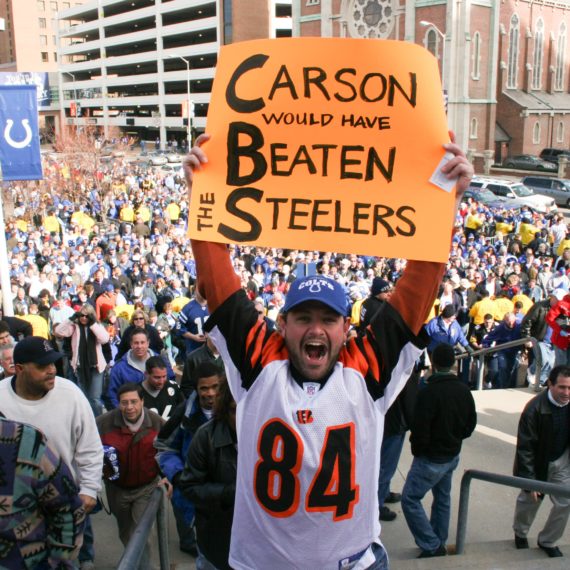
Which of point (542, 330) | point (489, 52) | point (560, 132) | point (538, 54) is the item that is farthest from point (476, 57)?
point (542, 330)

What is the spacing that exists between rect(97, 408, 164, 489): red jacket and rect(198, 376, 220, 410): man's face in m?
0.71

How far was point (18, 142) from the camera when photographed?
9.34 meters

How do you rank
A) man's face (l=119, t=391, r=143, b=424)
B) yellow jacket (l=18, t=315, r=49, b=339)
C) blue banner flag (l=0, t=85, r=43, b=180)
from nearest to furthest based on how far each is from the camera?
man's face (l=119, t=391, r=143, b=424) → yellow jacket (l=18, t=315, r=49, b=339) → blue banner flag (l=0, t=85, r=43, b=180)

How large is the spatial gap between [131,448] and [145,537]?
146 centimetres

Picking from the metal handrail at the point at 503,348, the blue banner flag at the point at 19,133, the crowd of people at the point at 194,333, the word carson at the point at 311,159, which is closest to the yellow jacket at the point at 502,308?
the crowd of people at the point at 194,333

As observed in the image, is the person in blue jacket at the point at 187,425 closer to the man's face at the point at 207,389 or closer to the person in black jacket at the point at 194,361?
the man's face at the point at 207,389

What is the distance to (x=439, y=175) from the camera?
247 cm

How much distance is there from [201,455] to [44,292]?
8354mm

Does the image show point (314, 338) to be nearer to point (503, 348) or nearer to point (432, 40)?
point (503, 348)

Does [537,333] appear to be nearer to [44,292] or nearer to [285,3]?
[44,292]

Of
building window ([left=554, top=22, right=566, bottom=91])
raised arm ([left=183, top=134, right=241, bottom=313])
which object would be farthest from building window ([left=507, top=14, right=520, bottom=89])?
raised arm ([left=183, top=134, right=241, bottom=313])

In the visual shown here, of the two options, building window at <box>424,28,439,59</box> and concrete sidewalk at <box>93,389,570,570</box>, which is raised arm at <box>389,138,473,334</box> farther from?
building window at <box>424,28,439,59</box>

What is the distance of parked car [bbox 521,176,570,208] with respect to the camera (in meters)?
31.5

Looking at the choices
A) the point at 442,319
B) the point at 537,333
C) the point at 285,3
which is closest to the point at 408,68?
the point at 442,319
